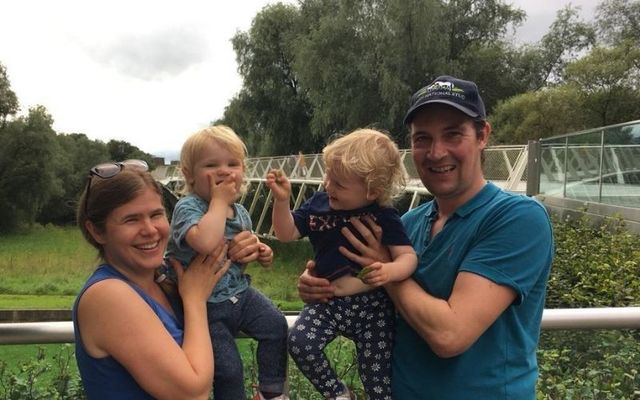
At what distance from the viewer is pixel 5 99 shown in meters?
39.8

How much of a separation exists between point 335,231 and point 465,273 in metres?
0.55

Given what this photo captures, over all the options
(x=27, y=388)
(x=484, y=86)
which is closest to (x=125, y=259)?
(x=27, y=388)

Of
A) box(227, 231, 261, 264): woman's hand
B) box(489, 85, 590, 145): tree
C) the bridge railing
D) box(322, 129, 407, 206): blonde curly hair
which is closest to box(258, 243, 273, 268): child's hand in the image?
box(227, 231, 261, 264): woman's hand

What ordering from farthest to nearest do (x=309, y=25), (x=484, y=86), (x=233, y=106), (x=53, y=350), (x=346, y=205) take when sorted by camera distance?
(x=233, y=106), (x=309, y=25), (x=484, y=86), (x=53, y=350), (x=346, y=205)

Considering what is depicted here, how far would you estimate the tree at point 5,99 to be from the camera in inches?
1545

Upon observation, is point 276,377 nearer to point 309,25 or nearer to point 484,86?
point 484,86

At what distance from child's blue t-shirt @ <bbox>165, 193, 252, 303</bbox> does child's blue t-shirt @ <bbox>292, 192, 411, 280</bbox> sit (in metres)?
0.26

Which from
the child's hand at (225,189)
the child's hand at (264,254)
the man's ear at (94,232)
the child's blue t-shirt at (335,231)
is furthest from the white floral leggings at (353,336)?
the man's ear at (94,232)

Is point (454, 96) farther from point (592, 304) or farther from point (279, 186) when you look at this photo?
point (592, 304)

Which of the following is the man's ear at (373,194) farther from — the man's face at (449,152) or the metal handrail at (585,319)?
the metal handrail at (585,319)

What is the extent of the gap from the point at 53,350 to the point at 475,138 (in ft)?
6.83

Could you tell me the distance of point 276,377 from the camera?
2.15m

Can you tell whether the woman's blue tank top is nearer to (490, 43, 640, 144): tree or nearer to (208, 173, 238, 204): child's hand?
(208, 173, 238, 204): child's hand

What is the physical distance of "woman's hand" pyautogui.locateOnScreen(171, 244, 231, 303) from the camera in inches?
69.8
